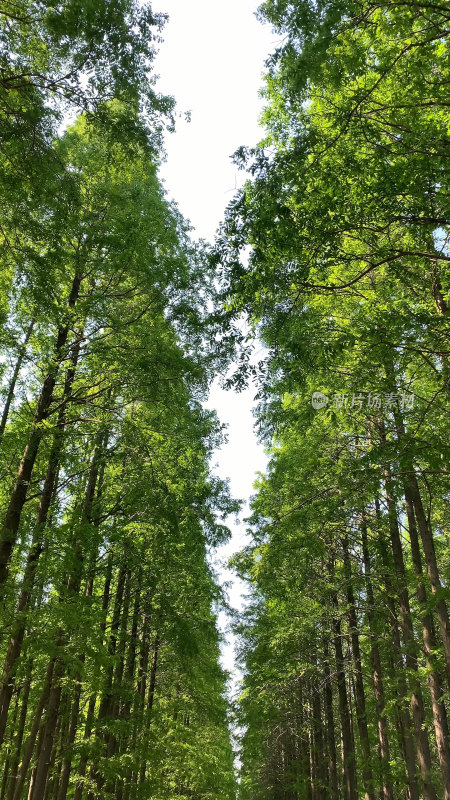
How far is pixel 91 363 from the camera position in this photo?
9430 millimetres

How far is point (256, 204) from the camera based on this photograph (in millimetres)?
6016

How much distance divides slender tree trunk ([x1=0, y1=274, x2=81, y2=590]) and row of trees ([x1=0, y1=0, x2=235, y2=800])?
0.03 meters

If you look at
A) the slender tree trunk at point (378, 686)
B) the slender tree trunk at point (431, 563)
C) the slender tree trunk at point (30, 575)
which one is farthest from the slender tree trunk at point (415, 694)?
the slender tree trunk at point (30, 575)

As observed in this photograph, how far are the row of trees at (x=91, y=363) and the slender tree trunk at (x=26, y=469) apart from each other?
31 millimetres

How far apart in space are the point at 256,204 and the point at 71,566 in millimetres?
5714

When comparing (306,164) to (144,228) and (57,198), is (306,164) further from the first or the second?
(144,228)

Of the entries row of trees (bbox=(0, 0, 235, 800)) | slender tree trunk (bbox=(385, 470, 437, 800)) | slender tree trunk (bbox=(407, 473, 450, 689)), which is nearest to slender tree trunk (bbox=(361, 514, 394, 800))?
slender tree trunk (bbox=(385, 470, 437, 800))

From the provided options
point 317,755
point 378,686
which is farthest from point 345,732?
point 317,755

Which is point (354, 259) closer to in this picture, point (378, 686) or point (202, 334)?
point (202, 334)

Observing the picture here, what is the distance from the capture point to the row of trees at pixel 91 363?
252 inches

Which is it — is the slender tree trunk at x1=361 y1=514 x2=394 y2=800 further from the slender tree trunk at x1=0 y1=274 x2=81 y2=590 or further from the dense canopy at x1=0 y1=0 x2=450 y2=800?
the slender tree trunk at x1=0 y1=274 x2=81 y2=590

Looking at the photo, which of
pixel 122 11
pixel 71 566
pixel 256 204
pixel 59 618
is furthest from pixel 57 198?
pixel 59 618

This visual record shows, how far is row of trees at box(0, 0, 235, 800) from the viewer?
6.40 meters

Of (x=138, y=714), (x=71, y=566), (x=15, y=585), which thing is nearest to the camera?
(x=15, y=585)
